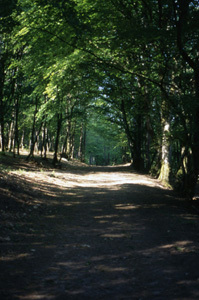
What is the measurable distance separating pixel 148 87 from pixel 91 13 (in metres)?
7.24

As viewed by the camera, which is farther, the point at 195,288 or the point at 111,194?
the point at 111,194

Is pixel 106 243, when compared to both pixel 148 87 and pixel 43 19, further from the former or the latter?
pixel 148 87

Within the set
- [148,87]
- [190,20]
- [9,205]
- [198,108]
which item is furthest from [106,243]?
[148,87]

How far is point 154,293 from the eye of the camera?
339cm

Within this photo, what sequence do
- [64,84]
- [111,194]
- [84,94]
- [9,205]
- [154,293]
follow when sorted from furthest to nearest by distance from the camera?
[84,94], [64,84], [111,194], [9,205], [154,293]

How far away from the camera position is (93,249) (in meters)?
5.01

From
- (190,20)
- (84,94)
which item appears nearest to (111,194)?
(190,20)

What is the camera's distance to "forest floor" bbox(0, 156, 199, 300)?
3488 mm

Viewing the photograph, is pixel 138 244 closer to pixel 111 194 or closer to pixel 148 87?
pixel 111 194

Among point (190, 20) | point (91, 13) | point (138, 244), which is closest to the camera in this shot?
point (138, 244)

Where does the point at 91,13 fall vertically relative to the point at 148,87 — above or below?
above

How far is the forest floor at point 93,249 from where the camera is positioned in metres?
3.49

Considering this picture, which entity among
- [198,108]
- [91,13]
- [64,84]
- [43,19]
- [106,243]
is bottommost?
[106,243]

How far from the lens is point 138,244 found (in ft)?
17.4
